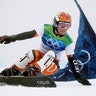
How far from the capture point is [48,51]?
276 cm

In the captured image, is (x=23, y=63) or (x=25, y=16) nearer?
(x=23, y=63)

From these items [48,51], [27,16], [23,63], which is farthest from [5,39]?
[27,16]

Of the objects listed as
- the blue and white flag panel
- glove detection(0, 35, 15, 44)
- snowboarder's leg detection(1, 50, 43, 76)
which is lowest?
the blue and white flag panel

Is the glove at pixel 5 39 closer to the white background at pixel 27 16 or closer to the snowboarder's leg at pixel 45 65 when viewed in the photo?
the snowboarder's leg at pixel 45 65

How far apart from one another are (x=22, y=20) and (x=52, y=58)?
130 centimetres

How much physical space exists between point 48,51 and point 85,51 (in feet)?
3.25

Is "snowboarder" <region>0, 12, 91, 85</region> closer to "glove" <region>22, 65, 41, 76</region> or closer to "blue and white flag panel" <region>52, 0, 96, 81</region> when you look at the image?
"glove" <region>22, 65, 41, 76</region>

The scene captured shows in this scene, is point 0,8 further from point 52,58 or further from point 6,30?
point 52,58

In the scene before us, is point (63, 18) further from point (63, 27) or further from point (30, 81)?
point (30, 81)

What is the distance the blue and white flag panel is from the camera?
3.62 m

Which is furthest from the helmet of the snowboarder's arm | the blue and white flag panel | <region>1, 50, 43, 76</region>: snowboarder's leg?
the blue and white flag panel

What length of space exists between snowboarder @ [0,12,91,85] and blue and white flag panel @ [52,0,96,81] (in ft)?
1.85

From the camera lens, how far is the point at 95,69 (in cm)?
366

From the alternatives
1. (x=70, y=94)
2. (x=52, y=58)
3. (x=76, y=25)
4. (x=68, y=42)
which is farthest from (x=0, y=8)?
(x=70, y=94)
